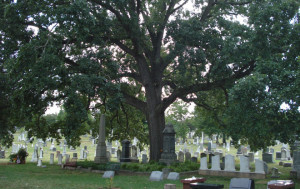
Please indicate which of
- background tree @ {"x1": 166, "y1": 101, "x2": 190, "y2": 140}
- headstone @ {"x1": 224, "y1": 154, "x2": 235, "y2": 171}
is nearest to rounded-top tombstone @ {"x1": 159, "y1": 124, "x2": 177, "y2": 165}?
headstone @ {"x1": 224, "y1": 154, "x2": 235, "y2": 171}

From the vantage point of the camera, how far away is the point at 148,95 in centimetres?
1880

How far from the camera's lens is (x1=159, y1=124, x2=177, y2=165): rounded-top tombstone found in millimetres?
17812

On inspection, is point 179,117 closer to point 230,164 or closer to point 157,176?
point 230,164

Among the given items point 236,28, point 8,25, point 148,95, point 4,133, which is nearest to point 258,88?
point 236,28

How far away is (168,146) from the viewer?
1805 centimetres

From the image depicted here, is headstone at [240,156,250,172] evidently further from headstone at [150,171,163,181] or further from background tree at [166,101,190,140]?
background tree at [166,101,190,140]

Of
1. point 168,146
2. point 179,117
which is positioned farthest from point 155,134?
point 179,117

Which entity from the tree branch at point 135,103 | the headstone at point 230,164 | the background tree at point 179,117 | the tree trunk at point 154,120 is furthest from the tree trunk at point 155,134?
the background tree at point 179,117

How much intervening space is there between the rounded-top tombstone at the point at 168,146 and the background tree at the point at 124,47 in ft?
2.53

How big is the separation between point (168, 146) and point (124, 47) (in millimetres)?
6241

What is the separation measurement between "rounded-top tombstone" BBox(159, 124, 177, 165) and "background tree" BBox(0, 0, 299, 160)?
0.77 metres

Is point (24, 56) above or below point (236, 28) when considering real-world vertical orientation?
below

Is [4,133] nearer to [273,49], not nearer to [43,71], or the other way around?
[43,71]

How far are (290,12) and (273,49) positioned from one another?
170 cm
